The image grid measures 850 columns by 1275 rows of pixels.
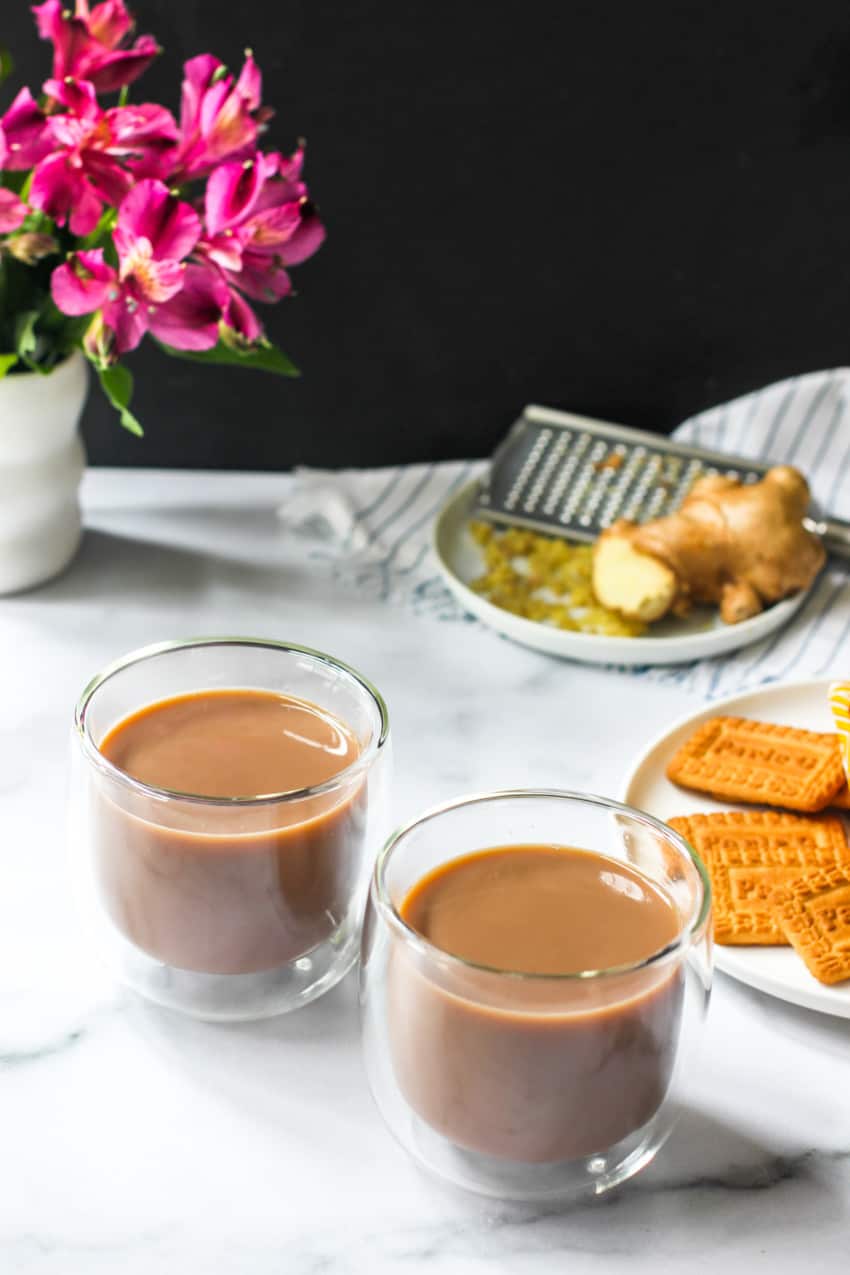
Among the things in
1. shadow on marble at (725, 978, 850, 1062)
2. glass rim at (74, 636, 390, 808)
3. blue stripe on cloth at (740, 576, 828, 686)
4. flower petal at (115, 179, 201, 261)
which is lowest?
blue stripe on cloth at (740, 576, 828, 686)

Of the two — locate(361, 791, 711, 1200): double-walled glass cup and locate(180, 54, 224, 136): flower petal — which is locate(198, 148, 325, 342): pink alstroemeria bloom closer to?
locate(180, 54, 224, 136): flower petal

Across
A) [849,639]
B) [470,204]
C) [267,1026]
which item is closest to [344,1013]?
[267,1026]

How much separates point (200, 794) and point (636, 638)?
48 cm

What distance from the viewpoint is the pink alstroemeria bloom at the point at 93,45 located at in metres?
0.95

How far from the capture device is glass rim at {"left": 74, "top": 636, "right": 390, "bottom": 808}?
637 mm

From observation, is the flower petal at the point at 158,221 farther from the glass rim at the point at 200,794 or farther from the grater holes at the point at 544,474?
the grater holes at the point at 544,474

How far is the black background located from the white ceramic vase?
22 centimetres

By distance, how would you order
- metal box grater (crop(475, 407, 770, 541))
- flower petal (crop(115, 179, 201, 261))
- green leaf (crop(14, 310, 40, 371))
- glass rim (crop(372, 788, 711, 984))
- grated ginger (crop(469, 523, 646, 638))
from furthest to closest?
metal box grater (crop(475, 407, 770, 541)) < grated ginger (crop(469, 523, 646, 638)) < green leaf (crop(14, 310, 40, 371)) < flower petal (crop(115, 179, 201, 261)) < glass rim (crop(372, 788, 711, 984))

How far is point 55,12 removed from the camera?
3.11 feet

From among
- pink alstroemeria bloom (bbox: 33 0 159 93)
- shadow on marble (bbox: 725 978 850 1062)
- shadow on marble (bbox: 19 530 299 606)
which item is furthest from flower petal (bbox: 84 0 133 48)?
shadow on marble (bbox: 725 978 850 1062)

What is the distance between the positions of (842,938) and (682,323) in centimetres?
72

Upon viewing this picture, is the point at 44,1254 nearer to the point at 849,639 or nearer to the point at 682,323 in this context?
the point at 849,639

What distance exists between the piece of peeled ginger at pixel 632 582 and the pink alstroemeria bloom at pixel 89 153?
440 mm

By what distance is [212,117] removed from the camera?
95cm
